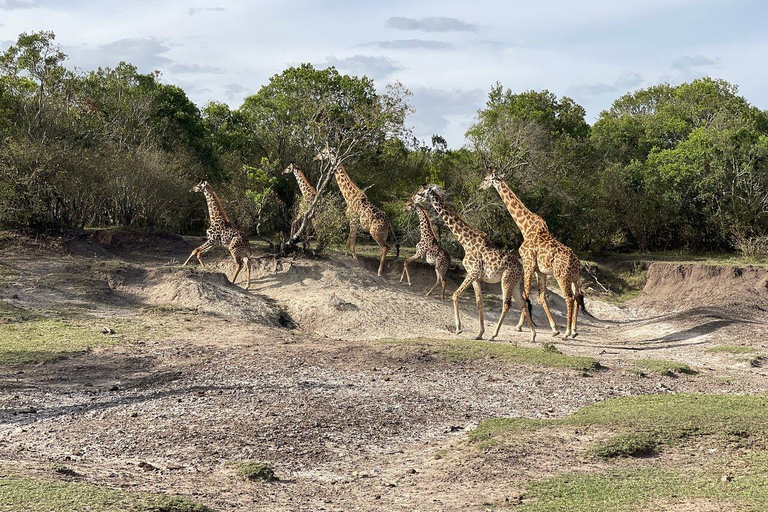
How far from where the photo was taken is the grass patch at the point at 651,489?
7879 mm

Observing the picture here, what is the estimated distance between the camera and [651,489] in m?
8.37

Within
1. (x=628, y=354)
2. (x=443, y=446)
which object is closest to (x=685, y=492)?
(x=443, y=446)

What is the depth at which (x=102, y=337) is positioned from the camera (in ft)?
50.4

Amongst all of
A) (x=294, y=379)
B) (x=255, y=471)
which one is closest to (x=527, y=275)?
(x=294, y=379)

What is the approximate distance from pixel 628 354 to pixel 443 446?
8829 mm

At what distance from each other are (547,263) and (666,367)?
4.98 meters

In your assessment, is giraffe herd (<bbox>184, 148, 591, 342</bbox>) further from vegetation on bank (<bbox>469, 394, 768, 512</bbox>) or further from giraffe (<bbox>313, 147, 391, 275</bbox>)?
vegetation on bank (<bbox>469, 394, 768, 512</bbox>)

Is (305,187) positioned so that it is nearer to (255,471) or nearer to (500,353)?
(500,353)

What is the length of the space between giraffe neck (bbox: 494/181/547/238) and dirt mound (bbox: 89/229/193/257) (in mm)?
8754

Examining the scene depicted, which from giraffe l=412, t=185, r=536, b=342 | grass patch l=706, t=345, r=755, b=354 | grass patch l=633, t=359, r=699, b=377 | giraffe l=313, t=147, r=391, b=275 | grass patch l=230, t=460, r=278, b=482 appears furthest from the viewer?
giraffe l=313, t=147, r=391, b=275

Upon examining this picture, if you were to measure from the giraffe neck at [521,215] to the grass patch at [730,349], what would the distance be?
4.70m

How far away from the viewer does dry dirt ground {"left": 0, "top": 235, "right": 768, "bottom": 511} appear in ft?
30.0

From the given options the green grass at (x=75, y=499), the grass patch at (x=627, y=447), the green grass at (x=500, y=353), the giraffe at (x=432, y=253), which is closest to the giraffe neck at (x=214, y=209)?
the giraffe at (x=432, y=253)

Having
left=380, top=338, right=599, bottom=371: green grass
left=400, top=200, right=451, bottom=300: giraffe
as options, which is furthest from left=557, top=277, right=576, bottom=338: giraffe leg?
left=400, top=200, right=451, bottom=300: giraffe
